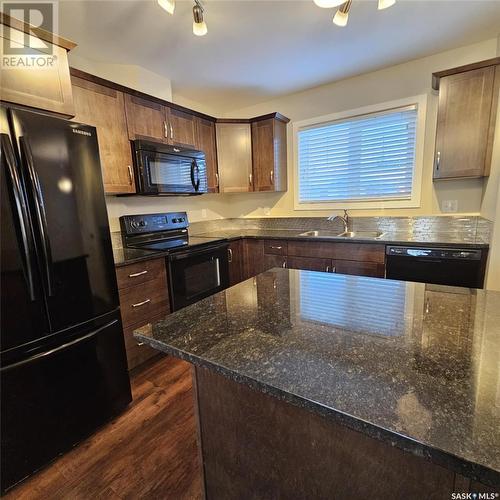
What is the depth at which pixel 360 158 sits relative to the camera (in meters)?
2.94

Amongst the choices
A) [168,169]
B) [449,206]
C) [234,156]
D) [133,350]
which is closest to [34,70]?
[168,169]

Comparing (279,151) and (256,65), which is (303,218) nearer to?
(279,151)

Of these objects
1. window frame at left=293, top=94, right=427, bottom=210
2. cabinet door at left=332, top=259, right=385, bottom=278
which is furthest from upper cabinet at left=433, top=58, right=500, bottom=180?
cabinet door at left=332, top=259, right=385, bottom=278

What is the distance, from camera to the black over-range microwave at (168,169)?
2.34 meters

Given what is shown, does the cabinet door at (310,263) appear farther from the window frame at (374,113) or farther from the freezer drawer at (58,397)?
the freezer drawer at (58,397)

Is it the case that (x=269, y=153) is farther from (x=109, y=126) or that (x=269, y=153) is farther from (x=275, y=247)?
(x=109, y=126)

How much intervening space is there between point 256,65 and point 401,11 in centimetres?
119

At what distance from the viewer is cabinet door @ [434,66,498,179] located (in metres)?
2.06

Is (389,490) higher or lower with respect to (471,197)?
lower

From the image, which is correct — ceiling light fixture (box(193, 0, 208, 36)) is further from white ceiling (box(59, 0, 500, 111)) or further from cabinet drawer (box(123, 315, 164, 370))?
cabinet drawer (box(123, 315, 164, 370))

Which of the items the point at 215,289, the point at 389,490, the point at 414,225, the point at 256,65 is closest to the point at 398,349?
the point at 389,490

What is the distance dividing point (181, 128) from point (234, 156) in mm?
732

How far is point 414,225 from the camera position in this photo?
269 centimetres

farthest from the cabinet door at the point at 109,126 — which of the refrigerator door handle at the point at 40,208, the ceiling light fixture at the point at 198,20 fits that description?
the ceiling light fixture at the point at 198,20
